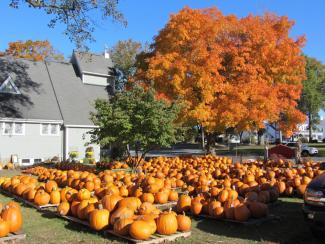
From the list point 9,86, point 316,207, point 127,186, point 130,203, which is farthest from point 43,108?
point 316,207

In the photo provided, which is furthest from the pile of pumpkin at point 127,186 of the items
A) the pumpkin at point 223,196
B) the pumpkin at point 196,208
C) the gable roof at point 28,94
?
the gable roof at point 28,94

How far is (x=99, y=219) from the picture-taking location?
7641 millimetres

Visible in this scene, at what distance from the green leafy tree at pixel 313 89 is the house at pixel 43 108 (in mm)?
41112

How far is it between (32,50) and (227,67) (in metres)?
34.1

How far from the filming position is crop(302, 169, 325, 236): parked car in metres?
6.77

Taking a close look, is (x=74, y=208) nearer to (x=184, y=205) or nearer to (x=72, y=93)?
(x=184, y=205)

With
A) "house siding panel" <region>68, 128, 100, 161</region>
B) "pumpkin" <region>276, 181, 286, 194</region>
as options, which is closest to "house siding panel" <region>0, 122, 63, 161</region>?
"house siding panel" <region>68, 128, 100, 161</region>

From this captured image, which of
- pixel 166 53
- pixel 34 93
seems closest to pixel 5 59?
pixel 34 93

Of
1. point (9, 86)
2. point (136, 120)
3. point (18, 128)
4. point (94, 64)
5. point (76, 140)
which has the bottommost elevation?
point (76, 140)

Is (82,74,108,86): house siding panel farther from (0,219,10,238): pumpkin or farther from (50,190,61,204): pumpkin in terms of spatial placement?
(0,219,10,238): pumpkin

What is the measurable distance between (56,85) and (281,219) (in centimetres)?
2587

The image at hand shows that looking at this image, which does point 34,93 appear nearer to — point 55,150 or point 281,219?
point 55,150

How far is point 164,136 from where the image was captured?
53.7 ft

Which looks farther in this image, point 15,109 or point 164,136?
point 15,109
